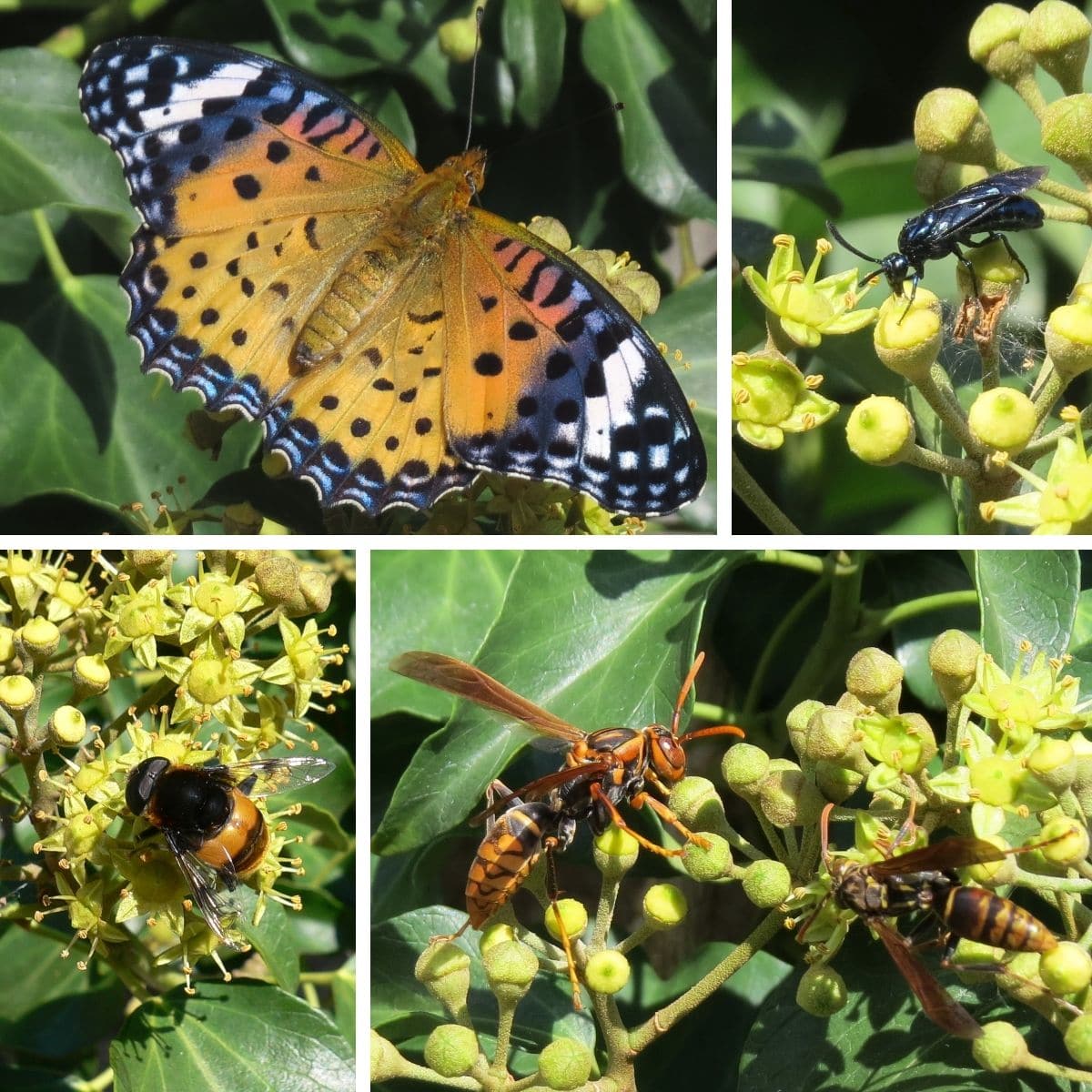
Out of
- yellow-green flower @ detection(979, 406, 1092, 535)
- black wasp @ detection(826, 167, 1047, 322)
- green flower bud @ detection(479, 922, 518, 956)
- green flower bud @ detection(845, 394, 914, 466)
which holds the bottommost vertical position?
green flower bud @ detection(479, 922, 518, 956)

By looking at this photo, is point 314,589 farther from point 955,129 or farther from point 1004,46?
point 1004,46

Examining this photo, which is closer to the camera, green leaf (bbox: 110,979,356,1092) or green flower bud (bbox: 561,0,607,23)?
green leaf (bbox: 110,979,356,1092)

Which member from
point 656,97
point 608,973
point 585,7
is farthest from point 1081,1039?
point 585,7

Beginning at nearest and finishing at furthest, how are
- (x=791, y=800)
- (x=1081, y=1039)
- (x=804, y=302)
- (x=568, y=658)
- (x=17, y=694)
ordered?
(x=1081, y=1039) → (x=791, y=800) → (x=17, y=694) → (x=804, y=302) → (x=568, y=658)

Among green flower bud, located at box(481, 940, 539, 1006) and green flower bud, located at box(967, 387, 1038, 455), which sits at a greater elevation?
green flower bud, located at box(967, 387, 1038, 455)

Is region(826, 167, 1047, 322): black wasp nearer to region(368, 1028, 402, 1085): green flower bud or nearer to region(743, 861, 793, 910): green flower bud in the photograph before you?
region(743, 861, 793, 910): green flower bud

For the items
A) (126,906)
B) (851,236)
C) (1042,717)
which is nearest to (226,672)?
(126,906)

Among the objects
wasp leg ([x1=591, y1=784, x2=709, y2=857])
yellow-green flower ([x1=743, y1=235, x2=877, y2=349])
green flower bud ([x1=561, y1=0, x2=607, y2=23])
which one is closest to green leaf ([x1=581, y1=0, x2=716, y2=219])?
green flower bud ([x1=561, y1=0, x2=607, y2=23])

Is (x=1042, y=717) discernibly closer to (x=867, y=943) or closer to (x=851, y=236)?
(x=867, y=943)
